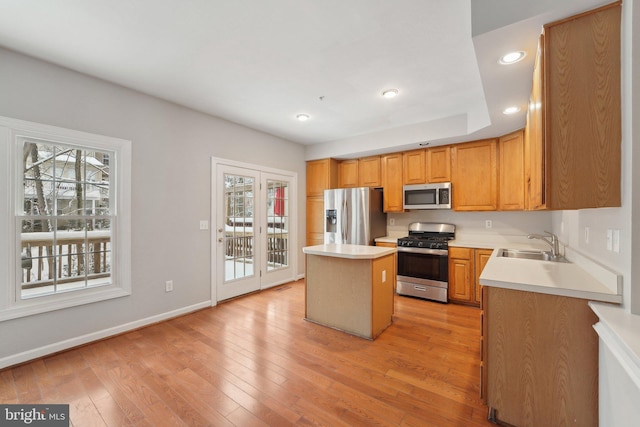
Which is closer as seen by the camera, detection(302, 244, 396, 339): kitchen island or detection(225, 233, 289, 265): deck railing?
detection(302, 244, 396, 339): kitchen island

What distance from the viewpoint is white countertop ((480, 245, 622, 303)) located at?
1.34 metres

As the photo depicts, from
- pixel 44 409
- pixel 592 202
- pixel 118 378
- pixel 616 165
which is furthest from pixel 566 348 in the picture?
pixel 44 409

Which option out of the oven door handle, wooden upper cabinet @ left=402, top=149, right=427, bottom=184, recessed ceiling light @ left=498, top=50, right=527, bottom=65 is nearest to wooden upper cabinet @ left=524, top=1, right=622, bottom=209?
recessed ceiling light @ left=498, top=50, right=527, bottom=65

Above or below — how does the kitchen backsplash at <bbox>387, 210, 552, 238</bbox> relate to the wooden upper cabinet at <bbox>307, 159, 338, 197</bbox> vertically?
below

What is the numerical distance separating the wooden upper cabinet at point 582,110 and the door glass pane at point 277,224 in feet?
12.2

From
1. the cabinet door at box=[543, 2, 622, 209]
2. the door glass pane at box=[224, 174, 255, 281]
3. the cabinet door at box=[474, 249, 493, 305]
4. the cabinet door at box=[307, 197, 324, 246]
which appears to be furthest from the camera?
the cabinet door at box=[307, 197, 324, 246]

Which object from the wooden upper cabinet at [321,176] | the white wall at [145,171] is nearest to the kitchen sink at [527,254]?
the wooden upper cabinet at [321,176]

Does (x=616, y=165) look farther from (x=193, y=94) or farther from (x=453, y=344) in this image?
(x=193, y=94)

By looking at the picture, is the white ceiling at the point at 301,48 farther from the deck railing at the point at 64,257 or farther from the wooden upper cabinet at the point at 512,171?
the deck railing at the point at 64,257

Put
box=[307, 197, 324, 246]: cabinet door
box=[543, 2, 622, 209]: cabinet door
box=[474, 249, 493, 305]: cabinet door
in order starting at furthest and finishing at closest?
box=[307, 197, 324, 246]: cabinet door
box=[474, 249, 493, 305]: cabinet door
box=[543, 2, 622, 209]: cabinet door

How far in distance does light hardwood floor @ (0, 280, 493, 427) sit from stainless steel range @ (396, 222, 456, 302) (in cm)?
75

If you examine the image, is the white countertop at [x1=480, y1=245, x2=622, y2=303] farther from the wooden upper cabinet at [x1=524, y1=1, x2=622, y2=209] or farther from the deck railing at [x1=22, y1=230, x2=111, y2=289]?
the deck railing at [x1=22, y1=230, x2=111, y2=289]

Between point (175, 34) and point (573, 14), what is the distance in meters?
2.47

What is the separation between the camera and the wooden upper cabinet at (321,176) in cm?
495
